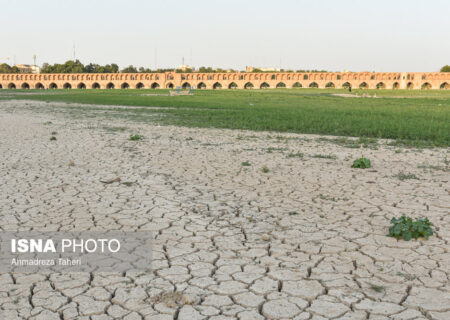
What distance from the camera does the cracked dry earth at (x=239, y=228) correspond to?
2205mm

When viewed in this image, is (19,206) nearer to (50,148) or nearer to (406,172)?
(50,148)

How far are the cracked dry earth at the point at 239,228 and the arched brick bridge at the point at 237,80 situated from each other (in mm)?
60633

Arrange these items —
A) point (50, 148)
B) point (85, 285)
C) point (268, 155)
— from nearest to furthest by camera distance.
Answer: point (85, 285) → point (268, 155) → point (50, 148)

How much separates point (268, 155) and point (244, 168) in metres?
1.07

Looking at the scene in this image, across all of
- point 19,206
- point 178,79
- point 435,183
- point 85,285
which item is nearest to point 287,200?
point 435,183

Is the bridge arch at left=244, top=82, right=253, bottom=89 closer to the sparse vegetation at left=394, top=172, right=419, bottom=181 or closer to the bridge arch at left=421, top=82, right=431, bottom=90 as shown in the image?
the bridge arch at left=421, top=82, right=431, bottom=90

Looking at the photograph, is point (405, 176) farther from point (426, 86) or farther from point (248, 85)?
point (426, 86)

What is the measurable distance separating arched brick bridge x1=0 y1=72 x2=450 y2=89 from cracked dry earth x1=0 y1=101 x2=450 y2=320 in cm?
6063

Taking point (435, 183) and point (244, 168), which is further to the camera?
point (244, 168)

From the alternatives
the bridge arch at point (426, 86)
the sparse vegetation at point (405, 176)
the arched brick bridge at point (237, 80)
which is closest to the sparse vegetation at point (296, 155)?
the sparse vegetation at point (405, 176)

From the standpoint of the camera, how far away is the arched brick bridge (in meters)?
63.1

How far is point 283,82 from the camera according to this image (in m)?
66.4

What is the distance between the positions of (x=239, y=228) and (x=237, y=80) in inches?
2564

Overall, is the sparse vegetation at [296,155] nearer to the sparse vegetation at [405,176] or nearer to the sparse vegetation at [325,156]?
the sparse vegetation at [325,156]
